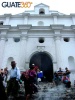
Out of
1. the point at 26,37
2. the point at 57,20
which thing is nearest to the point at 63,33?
the point at 57,20

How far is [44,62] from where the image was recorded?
20.3m

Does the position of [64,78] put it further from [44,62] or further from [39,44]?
[39,44]

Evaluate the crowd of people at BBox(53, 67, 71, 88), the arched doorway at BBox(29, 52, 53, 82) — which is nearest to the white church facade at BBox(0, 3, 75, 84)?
the arched doorway at BBox(29, 52, 53, 82)

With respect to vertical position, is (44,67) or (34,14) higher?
(34,14)

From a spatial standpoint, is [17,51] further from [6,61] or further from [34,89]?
[34,89]

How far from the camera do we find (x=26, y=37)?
20.7 meters

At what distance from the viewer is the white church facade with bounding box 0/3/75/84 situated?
774 inches

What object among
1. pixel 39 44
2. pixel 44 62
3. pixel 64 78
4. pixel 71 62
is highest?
pixel 39 44

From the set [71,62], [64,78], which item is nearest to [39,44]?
[71,62]

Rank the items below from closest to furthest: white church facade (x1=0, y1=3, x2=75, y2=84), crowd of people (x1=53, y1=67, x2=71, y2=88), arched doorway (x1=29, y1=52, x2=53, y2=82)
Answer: crowd of people (x1=53, y1=67, x2=71, y2=88) → white church facade (x1=0, y1=3, x2=75, y2=84) → arched doorway (x1=29, y1=52, x2=53, y2=82)

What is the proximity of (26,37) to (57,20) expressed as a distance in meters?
5.14

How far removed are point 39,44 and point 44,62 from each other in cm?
226

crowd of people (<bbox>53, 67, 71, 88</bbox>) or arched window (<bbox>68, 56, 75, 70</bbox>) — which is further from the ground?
arched window (<bbox>68, 56, 75, 70</bbox>)

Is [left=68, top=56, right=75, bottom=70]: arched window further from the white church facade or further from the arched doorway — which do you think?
the arched doorway
